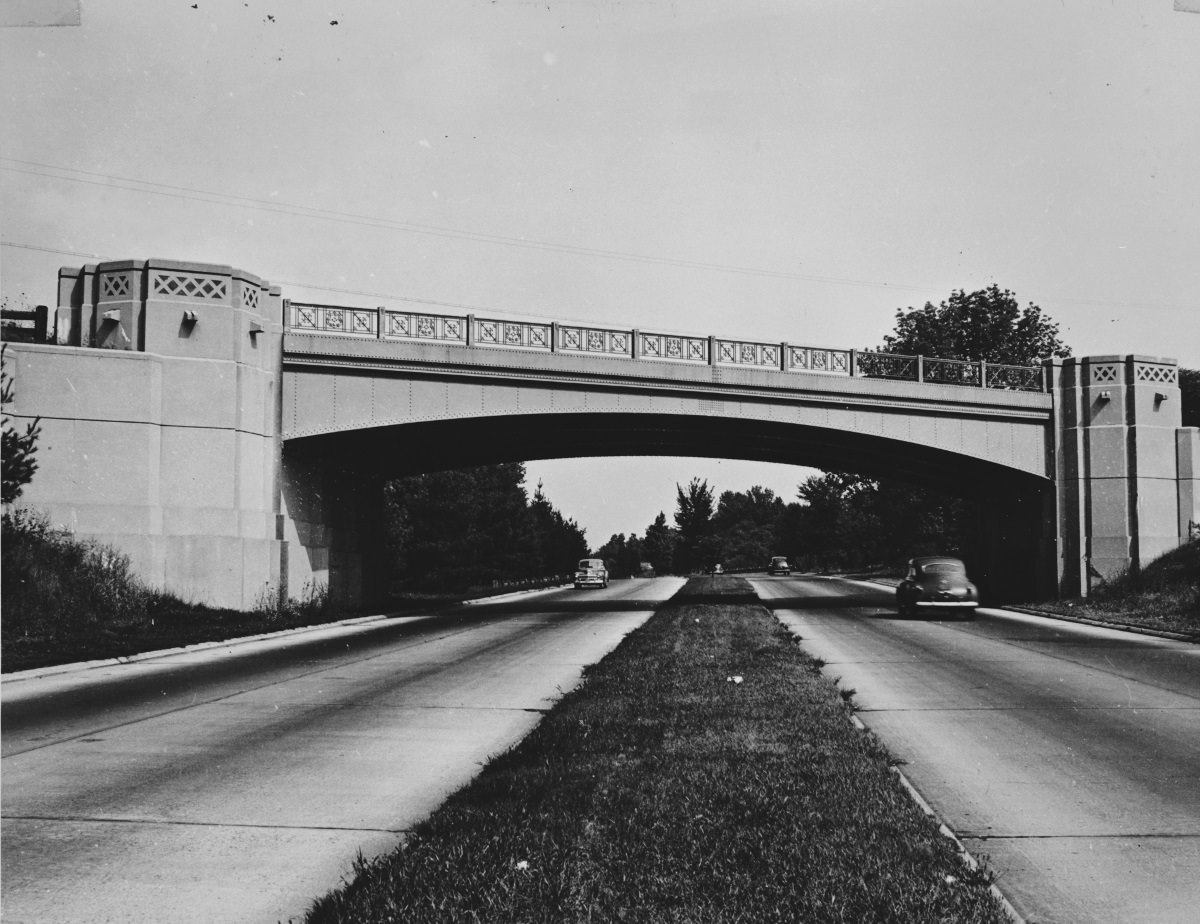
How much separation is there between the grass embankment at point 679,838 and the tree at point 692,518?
4731 inches

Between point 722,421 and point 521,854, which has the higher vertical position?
point 722,421

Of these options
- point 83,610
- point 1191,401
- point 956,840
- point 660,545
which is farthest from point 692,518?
point 956,840

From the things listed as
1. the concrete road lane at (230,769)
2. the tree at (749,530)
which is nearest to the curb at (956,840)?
the concrete road lane at (230,769)

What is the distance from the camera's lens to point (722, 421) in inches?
1319

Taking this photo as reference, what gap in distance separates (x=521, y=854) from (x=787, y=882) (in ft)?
4.45

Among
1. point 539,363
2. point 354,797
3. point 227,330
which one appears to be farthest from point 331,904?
point 539,363

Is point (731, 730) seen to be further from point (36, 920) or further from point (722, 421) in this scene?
point (722, 421)

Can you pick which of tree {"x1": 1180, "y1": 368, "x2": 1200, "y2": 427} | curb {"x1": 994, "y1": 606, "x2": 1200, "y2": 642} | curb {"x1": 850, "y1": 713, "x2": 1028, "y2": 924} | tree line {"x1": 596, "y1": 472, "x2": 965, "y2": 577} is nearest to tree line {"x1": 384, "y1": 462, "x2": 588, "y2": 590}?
tree line {"x1": 596, "y1": 472, "x2": 965, "y2": 577}

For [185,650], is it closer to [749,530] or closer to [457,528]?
[457,528]

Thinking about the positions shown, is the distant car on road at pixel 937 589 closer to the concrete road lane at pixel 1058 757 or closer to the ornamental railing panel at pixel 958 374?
the ornamental railing panel at pixel 958 374

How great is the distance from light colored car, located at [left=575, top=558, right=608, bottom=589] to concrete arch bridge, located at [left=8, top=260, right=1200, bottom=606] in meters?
19.4

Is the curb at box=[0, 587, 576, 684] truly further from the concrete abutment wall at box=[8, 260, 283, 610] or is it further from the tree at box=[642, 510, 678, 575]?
the tree at box=[642, 510, 678, 575]

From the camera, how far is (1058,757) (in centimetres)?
926

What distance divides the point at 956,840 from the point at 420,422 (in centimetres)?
2404
